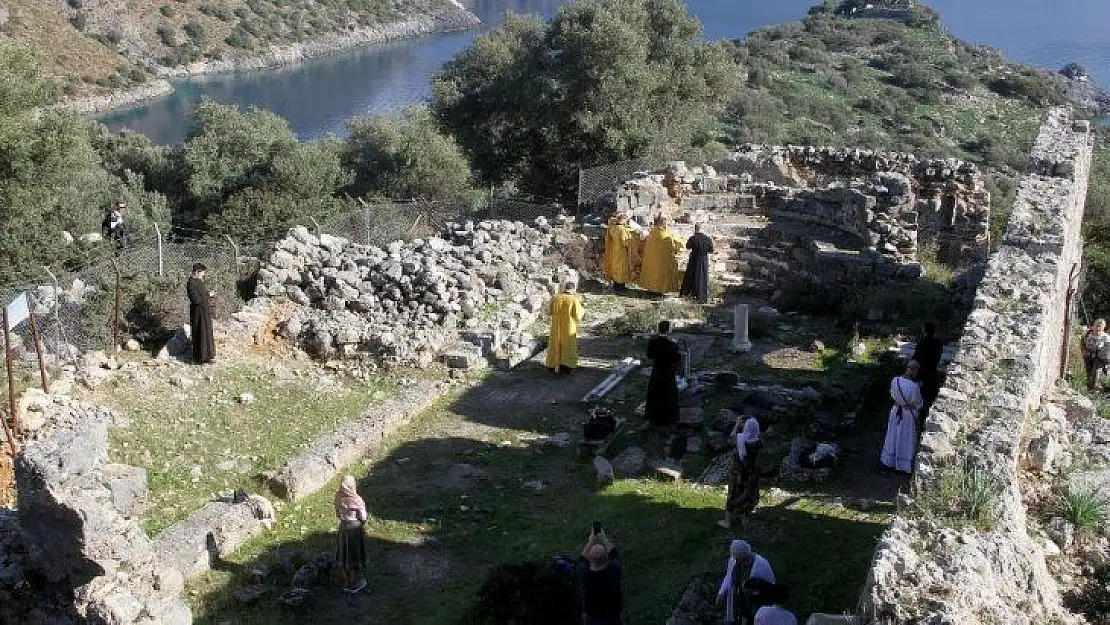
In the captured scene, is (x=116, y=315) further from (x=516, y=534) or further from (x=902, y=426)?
(x=902, y=426)

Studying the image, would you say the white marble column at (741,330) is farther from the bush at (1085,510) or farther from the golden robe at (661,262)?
the bush at (1085,510)

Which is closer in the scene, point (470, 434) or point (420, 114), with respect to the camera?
point (470, 434)

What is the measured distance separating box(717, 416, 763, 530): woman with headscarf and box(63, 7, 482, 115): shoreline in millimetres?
50715

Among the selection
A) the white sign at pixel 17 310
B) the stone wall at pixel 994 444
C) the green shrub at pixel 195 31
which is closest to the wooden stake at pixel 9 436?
the white sign at pixel 17 310

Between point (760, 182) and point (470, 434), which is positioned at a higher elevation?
point (760, 182)

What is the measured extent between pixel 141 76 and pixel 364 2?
115 feet

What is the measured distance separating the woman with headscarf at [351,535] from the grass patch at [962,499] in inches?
203

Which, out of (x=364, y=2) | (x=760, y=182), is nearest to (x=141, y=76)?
(x=364, y=2)

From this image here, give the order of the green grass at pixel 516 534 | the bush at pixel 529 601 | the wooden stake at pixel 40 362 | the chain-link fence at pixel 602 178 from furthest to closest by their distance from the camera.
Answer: the chain-link fence at pixel 602 178, the wooden stake at pixel 40 362, the green grass at pixel 516 534, the bush at pixel 529 601

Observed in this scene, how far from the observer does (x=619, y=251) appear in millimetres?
19312

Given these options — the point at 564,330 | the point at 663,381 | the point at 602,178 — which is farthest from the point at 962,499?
the point at 602,178

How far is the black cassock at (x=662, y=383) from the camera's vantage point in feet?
42.0

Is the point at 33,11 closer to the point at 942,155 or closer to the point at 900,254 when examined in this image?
the point at 942,155

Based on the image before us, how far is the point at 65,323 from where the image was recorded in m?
15.0
